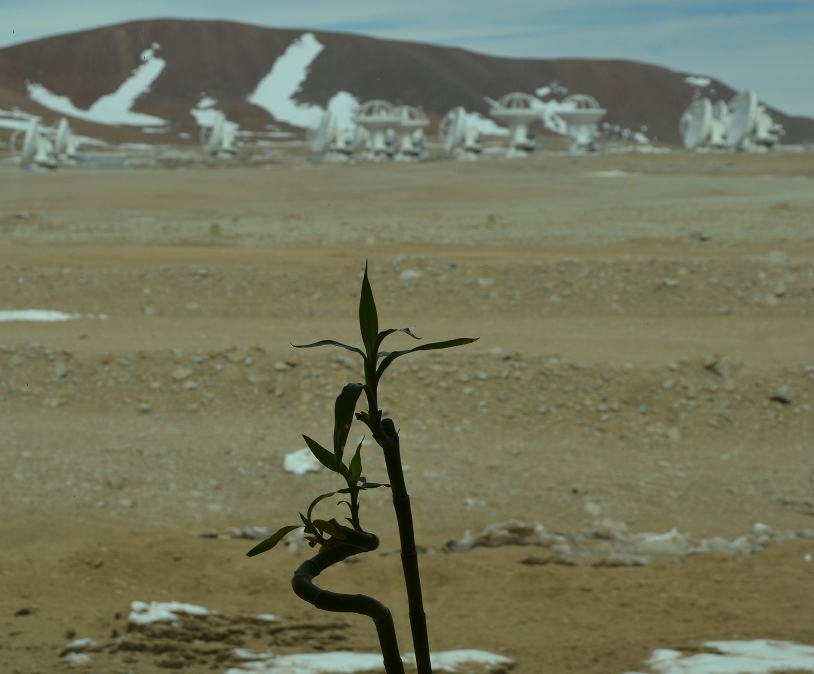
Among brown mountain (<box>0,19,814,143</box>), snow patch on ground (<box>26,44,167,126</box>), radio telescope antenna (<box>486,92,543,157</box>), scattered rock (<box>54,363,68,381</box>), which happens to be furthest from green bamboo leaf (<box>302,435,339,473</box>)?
snow patch on ground (<box>26,44,167,126</box>)

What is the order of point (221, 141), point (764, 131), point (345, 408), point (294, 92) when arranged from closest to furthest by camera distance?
point (345, 408) < point (764, 131) < point (221, 141) < point (294, 92)

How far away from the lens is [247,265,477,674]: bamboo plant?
3.98 feet

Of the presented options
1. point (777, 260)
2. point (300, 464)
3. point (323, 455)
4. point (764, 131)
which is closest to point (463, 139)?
point (764, 131)

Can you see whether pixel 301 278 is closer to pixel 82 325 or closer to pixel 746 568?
pixel 82 325

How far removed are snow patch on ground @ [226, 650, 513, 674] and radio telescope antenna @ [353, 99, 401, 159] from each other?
181 ft

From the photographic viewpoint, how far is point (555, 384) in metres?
7.85

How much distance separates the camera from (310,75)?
445ft

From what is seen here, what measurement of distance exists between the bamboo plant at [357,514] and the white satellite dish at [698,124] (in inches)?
2387

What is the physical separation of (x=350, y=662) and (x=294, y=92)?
Answer: 438 ft

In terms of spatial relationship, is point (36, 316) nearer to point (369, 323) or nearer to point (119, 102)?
point (369, 323)

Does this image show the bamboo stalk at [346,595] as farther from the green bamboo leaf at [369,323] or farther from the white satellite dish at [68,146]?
the white satellite dish at [68,146]

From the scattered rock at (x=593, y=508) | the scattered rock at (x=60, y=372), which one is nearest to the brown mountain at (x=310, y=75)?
the scattered rock at (x=60, y=372)

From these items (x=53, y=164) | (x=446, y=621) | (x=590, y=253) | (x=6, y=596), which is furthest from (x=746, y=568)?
(x=53, y=164)

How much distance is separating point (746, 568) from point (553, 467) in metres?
1.67
